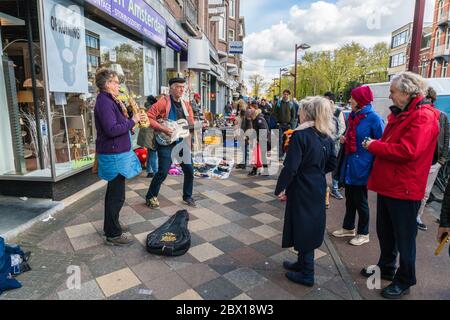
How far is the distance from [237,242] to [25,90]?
14.0 ft

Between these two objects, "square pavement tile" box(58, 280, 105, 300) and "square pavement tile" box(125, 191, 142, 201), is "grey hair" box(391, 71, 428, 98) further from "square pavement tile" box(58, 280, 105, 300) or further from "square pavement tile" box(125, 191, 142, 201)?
"square pavement tile" box(125, 191, 142, 201)

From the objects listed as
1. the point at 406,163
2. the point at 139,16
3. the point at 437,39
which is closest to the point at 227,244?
the point at 406,163

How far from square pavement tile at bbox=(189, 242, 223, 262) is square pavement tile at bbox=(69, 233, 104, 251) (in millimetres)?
1121

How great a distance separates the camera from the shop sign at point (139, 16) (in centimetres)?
603

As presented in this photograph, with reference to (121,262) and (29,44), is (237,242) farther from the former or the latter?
(29,44)

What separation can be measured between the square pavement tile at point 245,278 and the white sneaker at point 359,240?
4.94 ft

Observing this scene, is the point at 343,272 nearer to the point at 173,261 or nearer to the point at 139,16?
the point at 173,261

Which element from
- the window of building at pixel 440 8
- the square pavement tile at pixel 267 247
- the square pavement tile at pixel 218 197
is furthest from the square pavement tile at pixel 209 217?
the window of building at pixel 440 8

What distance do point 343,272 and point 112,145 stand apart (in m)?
2.78

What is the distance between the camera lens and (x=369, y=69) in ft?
158

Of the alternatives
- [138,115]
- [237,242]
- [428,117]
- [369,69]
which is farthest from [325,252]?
[369,69]

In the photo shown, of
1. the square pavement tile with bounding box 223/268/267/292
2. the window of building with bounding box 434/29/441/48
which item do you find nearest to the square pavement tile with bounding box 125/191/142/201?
the square pavement tile with bounding box 223/268/267/292

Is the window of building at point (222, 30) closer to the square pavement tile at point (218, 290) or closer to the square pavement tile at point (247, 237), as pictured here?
the square pavement tile at point (247, 237)
